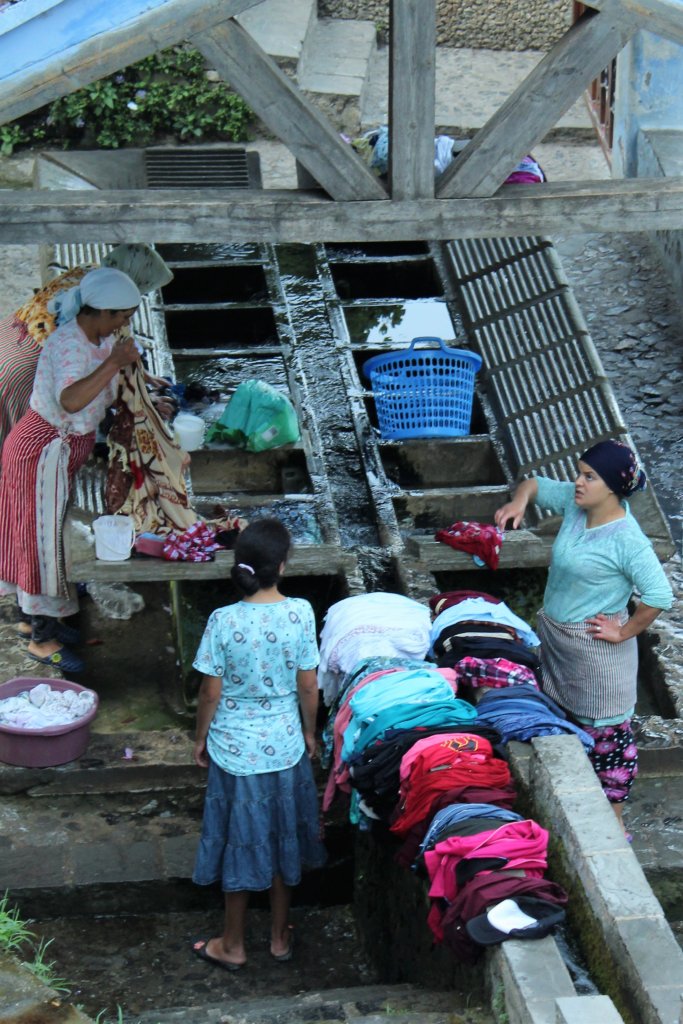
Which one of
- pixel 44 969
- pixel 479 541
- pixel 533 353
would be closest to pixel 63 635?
pixel 479 541

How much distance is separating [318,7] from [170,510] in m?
7.62

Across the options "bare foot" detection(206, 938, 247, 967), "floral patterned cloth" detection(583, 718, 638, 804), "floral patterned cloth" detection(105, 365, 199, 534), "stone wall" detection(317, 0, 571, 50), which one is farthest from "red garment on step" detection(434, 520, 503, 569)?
"stone wall" detection(317, 0, 571, 50)

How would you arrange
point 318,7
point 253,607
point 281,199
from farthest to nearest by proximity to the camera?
1. point 318,7
2. point 281,199
3. point 253,607

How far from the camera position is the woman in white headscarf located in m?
5.81

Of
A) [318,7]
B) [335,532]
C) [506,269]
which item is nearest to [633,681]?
[335,532]

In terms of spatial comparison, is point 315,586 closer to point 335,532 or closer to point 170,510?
point 335,532

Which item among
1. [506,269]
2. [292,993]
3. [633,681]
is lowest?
[292,993]

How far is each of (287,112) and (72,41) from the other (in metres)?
0.76

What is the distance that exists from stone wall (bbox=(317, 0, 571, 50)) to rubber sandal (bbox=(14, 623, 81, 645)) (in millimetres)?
7711

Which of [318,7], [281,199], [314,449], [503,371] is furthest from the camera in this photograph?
[318,7]

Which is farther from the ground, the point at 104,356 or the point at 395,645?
the point at 104,356

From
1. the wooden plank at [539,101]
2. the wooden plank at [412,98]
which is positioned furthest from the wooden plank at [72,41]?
the wooden plank at [539,101]

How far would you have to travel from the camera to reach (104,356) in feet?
19.5

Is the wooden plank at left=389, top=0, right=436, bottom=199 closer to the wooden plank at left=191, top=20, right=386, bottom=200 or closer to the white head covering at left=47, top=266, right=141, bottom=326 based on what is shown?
the wooden plank at left=191, top=20, right=386, bottom=200
